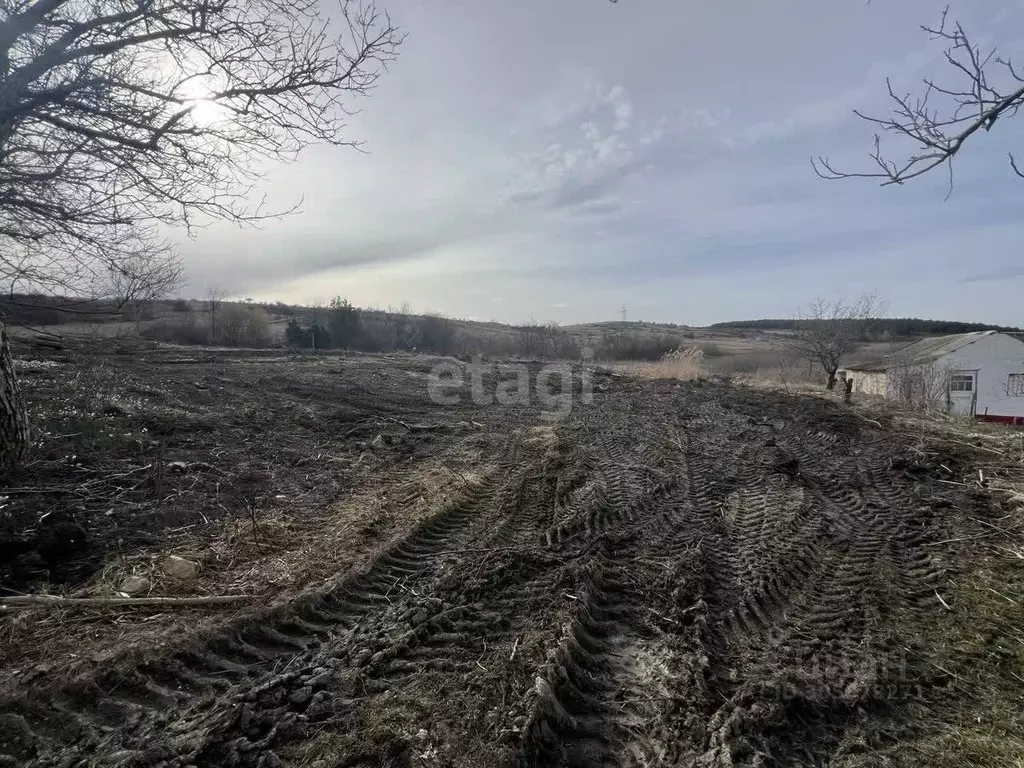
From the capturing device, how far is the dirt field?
7.18 feet

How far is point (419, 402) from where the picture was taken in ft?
38.8

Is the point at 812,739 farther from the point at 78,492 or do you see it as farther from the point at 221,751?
the point at 78,492

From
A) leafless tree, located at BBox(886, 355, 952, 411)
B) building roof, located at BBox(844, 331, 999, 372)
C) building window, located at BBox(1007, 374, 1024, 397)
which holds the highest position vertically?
building roof, located at BBox(844, 331, 999, 372)

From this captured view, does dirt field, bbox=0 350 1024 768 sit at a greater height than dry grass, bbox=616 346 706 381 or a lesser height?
lesser

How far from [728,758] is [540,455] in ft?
17.9

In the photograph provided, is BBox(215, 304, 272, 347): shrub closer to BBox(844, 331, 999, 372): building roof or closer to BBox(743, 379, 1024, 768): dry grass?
BBox(743, 379, 1024, 768): dry grass

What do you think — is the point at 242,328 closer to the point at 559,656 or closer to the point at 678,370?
the point at 678,370

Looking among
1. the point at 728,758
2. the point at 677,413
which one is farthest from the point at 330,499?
the point at 677,413

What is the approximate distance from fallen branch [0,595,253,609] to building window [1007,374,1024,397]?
127 ft

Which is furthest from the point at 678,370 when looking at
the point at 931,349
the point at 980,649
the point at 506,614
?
the point at 931,349

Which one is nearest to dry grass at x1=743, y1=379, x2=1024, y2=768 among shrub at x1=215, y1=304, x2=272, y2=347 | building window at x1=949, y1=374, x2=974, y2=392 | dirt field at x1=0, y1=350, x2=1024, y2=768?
dirt field at x1=0, y1=350, x2=1024, y2=768

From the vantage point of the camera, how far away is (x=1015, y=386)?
29.5 m

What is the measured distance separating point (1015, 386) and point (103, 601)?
4038cm

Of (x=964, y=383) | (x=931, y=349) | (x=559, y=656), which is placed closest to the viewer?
(x=559, y=656)
